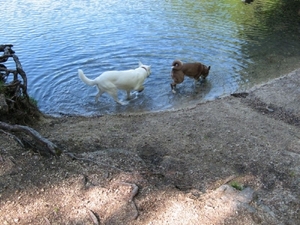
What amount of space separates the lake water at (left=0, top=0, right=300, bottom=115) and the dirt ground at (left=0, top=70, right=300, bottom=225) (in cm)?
178

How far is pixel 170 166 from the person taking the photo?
4.55 meters

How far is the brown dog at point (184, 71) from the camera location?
27.8 ft

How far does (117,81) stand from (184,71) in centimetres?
207

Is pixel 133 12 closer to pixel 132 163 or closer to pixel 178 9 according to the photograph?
pixel 178 9

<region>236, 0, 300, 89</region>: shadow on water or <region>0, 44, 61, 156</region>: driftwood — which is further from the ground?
<region>0, 44, 61, 156</region>: driftwood

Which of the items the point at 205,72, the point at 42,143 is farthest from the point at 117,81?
the point at 42,143

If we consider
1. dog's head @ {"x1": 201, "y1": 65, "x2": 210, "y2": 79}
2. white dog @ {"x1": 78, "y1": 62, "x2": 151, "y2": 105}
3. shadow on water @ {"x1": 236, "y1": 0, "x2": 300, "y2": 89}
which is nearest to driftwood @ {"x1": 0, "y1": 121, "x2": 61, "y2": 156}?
white dog @ {"x1": 78, "y1": 62, "x2": 151, "y2": 105}

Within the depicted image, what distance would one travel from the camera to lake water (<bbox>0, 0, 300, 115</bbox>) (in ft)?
27.9

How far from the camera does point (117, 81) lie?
7.46 metres

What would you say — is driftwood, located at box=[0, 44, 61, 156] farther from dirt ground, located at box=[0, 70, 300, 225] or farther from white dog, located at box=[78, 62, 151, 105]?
white dog, located at box=[78, 62, 151, 105]

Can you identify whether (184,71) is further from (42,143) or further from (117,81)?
(42,143)

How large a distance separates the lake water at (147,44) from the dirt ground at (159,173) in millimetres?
1781

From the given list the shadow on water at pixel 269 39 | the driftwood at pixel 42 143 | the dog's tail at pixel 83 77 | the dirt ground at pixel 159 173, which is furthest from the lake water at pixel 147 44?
the driftwood at pixel 42 143

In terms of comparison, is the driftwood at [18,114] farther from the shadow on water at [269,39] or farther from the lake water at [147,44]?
the shadow on water at [269,39]
